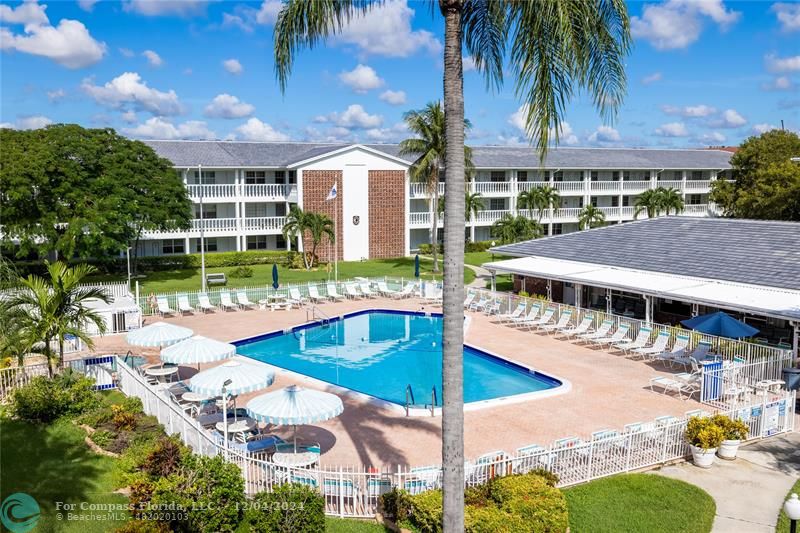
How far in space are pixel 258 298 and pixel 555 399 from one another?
18815 millimetres

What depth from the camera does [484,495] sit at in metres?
11.2

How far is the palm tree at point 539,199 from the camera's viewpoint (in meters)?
51.6

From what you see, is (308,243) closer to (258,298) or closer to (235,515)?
(258,298)

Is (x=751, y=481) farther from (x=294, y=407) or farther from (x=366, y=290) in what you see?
(x=366, y=290)

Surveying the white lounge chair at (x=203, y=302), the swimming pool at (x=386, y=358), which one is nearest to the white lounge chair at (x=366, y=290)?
the swimming pool at (x=386, y=358)

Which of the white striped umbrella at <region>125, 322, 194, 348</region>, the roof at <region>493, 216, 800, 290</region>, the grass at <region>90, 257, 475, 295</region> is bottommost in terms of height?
the grass at <region>90, 257, 475, 295</region>

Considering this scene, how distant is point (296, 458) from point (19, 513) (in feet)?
15.3

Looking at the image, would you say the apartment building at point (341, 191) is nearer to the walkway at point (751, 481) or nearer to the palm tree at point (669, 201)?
the palm tree at point (669, 201)

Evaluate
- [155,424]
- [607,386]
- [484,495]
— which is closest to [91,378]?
[155,424]

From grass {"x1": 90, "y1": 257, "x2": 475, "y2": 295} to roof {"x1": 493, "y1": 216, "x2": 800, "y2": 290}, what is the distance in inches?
347

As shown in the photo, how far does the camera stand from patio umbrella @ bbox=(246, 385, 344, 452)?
12492 millimetres

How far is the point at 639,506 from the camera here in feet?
38.4

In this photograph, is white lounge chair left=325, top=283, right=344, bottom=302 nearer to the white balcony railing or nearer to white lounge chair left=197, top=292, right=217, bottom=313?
white lounge chair left=197, top=292, right=217, bottom=313

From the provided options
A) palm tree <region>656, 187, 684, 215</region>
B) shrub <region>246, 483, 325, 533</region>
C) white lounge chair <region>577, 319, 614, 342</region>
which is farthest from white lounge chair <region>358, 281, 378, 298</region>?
palm tree <region>656, 187, 684, 215</region>
